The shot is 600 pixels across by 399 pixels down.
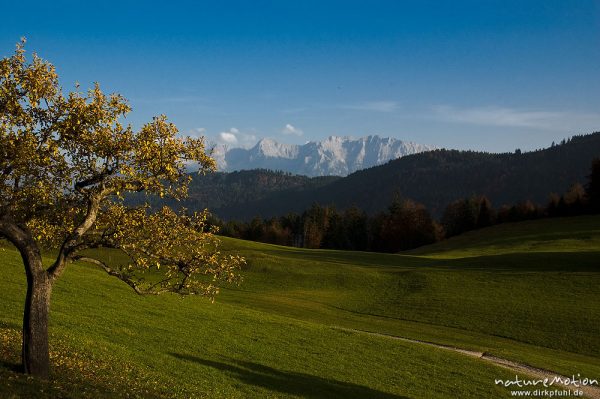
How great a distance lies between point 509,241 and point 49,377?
112 m

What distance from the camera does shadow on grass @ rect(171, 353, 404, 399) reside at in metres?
27.2

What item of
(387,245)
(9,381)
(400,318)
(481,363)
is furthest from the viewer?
(387,245)

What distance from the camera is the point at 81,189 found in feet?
64.3

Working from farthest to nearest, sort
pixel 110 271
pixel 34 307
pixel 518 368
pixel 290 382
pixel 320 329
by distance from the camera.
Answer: pixel 320 329
pixel 518 368
pixel 290 382
pixel 110 271
pixel 34 307

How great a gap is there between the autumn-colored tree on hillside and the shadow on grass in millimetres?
8922

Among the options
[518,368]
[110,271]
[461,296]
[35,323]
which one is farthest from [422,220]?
[35,323]

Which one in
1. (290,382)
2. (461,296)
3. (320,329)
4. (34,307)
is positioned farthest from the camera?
(461,296)

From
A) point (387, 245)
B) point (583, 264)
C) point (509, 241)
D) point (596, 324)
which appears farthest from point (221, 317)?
point (387, 245)

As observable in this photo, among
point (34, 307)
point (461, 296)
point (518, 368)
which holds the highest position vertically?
point (34, 307)

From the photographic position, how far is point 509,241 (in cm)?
11275

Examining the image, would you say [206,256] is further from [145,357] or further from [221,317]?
[221,317]

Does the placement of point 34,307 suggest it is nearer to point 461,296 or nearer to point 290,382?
point 290,382

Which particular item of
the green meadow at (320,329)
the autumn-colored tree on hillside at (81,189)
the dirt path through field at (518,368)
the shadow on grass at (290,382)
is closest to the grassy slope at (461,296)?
the green meadow at (320,329)

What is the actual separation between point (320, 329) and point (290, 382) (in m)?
16.4
